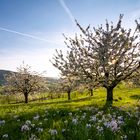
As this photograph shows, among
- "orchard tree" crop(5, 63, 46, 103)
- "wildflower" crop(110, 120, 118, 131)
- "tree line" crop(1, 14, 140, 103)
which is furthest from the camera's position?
"orchard tree" crop(5, 63, 46, 103)

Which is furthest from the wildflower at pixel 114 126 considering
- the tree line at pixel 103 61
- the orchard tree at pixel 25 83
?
the orchard tree at pixel 25 83

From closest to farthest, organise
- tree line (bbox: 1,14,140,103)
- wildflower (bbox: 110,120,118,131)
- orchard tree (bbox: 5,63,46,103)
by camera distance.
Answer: wildflower (bbox: 110,120,118,131), tree line (bbox: 1,14,140,103), orchard tree (bbox: 5,63,46,103)

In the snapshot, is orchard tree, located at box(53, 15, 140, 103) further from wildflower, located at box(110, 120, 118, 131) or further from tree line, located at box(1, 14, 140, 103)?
wildflower, located at box(110, 120, 118, 131)

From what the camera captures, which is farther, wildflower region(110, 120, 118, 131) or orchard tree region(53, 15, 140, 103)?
orchard tree region(53, 15, 140, 103)

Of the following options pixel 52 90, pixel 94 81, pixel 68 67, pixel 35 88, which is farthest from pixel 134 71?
pixel 52 90

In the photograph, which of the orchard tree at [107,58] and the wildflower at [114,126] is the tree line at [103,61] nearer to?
the orchard tree at [107,58]

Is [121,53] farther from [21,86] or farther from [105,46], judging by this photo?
[21,86]

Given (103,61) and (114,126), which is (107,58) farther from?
(114,126)

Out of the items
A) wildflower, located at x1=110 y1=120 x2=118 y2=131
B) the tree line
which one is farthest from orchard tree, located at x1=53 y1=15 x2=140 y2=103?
wildflower, located at x1=110 y1=120 x2=118 y2=131

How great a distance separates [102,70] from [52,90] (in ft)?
186

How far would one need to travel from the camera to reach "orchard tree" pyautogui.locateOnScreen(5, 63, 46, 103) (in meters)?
67.0

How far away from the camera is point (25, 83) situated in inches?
2655

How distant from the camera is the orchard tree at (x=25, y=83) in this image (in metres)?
67.0

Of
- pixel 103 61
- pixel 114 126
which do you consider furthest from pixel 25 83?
pixel 114 126
